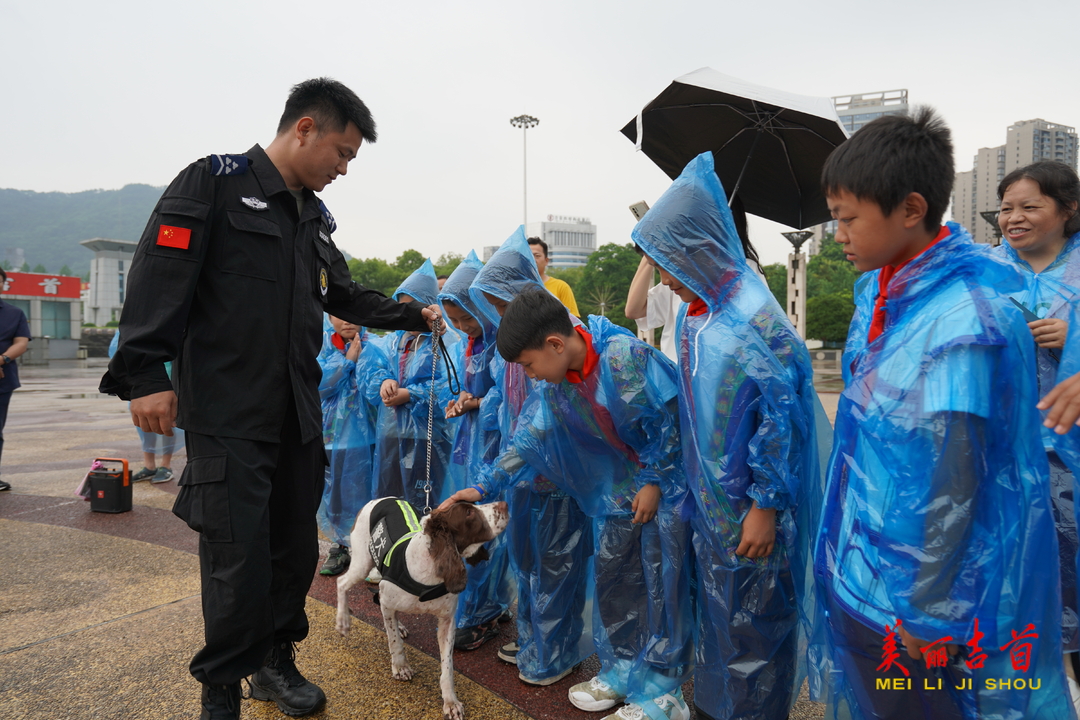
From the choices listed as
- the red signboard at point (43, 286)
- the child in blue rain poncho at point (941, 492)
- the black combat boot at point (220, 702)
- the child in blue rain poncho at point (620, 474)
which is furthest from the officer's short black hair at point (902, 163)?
the red signboard at point (43, 286)

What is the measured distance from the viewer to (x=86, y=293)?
236 feet

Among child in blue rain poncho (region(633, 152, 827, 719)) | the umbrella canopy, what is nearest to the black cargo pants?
child in blue rain poncho (region(633, 152, 827, 719))

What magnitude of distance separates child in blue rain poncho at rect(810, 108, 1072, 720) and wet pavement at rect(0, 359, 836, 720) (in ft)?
4.46

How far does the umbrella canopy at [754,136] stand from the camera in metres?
3.19

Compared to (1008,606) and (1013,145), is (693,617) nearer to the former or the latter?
(1008,606)

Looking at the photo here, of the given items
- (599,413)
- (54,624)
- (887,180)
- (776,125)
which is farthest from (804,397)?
(54,624)

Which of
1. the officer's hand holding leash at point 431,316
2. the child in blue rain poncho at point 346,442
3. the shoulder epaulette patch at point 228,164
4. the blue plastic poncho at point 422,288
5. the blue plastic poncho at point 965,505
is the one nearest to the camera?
the blue plastic poncho at point 965,505

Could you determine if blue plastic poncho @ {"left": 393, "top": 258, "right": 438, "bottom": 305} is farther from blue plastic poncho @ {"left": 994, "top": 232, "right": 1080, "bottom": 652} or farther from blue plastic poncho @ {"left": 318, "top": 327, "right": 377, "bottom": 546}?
blue plastic poncho @ {"left": 994, "top": 232, "right": 1080, "bottom": 652}

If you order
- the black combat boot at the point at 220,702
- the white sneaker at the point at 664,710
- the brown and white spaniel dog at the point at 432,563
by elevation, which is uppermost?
the brown and white spaniel dog at the point at 432,563

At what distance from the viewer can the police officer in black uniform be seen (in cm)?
191

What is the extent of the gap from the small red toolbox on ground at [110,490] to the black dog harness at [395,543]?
130 inches

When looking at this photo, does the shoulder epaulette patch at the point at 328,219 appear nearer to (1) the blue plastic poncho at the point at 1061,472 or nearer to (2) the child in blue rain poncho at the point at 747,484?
(2) the child in blue rain poncho at the point at 747,484

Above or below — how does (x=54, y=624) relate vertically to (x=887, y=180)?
below

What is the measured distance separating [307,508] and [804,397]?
181cm
